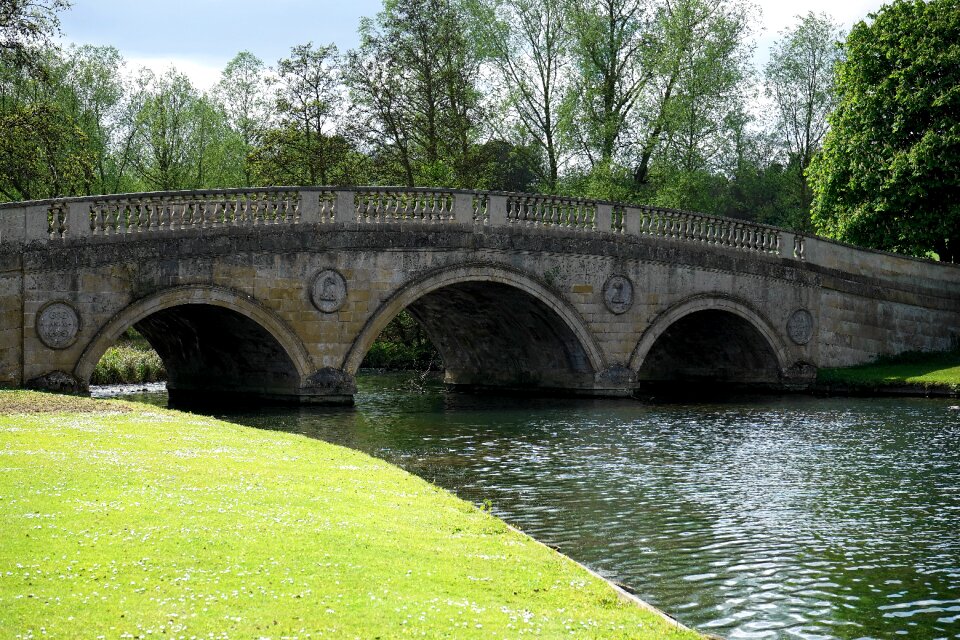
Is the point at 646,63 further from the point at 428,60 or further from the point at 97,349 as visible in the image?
the point at 97,349

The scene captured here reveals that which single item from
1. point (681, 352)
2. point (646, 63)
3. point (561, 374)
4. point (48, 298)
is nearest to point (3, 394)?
point (48, 298)

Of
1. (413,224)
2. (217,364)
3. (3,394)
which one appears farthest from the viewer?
(217,364)

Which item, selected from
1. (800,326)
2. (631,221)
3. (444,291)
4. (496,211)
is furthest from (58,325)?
(800,326)

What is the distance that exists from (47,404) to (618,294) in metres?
16.3

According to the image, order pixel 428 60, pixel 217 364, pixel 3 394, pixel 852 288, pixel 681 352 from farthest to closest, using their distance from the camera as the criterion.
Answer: pixel 428 60
pixel 681 352
pixel 852 288
pixel 217 364
pixel 3 394

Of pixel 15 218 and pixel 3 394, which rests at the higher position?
pixel 15 218

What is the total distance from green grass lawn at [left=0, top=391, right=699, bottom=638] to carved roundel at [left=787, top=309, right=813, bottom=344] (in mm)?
22466

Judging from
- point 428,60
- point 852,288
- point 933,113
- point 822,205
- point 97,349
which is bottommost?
point 97,349

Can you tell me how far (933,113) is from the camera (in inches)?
1356

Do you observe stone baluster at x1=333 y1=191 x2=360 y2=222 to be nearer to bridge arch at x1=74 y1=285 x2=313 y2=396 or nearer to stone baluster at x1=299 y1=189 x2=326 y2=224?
stone baluster at x1=299 y1=189 x2=326 y2=224

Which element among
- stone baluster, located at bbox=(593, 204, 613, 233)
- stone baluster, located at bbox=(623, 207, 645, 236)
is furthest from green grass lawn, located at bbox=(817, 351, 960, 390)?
stone baluster, located at bbox=(593, 204, 613, 233)

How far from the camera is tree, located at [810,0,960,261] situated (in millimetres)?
34094

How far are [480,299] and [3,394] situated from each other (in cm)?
1446

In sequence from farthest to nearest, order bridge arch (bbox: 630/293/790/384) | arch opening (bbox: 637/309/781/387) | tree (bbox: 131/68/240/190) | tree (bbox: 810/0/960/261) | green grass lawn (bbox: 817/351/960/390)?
tree (bbox: 131/68/240/190)
tree (bbox: 810/0/960/261)
arch opening (bbox: 637/309/781/387)
green grass lawn (bbox: 817/351/960/390)
bridge arch (bbox: 630/293/790/384)
